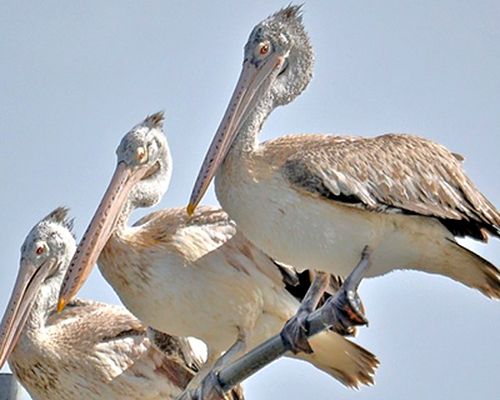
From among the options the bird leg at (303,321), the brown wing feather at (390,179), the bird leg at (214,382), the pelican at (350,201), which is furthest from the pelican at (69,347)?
the brown wing feather at (390,179)

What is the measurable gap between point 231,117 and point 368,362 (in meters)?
1.84

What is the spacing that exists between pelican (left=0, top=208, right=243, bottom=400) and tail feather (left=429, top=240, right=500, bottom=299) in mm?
2484

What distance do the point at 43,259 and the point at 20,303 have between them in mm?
427

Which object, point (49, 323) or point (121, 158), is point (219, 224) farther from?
point (49, 323)

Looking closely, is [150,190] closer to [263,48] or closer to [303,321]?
[263,48]

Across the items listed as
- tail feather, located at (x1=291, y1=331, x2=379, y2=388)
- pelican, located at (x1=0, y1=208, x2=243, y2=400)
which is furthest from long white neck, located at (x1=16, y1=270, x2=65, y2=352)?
tail feather, located at (x1=291, y1=331, x2=379, y2=388)

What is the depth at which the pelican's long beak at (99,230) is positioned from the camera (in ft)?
43.5

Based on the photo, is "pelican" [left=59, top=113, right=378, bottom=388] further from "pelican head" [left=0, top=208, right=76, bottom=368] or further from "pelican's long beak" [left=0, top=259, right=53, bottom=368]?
"pelican head" [left=0, top=208, right=76, bottom=368]

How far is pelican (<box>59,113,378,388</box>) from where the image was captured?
44.6ft

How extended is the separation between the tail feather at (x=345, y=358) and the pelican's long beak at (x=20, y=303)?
206 cm

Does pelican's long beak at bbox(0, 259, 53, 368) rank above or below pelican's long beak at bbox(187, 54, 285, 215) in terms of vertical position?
below

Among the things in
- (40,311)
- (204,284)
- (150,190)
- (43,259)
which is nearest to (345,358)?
(204,284)

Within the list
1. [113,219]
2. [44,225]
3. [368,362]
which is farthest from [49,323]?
[368,362]

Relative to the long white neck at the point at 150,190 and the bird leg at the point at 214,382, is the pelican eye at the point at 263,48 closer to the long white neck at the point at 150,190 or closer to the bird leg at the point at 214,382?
the long white neck at the point at 150,190
